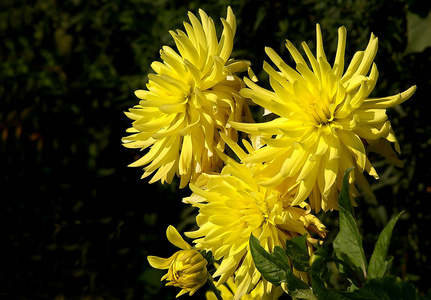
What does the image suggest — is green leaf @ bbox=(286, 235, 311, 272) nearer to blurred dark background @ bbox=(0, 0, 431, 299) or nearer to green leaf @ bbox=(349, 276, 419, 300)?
green leaf @ bbox=(349, 276, 419, 300)

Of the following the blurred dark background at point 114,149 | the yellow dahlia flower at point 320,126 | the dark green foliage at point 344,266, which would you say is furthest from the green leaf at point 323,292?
the blurred dark background at point 114,149

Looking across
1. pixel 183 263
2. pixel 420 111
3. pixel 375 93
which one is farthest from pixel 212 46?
pixel 420 111

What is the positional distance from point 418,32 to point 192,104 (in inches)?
45.0

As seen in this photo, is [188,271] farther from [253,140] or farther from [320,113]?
[320,113]

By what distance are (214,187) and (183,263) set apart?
0.15 m

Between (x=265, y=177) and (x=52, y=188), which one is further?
(x=52, y=188)

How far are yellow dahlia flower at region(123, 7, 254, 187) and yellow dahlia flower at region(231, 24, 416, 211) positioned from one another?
0.34 feet

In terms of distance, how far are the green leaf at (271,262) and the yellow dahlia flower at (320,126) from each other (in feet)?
0.45

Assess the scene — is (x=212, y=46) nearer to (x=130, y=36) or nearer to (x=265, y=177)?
(x=265, y=177)

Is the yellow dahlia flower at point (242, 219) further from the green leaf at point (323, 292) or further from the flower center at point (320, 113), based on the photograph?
the green leaf at point (323, 292)

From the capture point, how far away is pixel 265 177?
0.93 metres

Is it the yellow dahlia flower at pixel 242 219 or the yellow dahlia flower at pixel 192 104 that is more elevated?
the yellow dahlia flower at pixel 192 104

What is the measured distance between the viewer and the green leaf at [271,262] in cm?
75

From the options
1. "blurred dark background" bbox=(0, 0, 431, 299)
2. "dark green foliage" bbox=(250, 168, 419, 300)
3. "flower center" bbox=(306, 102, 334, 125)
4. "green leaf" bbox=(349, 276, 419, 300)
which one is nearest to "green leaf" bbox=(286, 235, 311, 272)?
"dark green foliage" bbox=(250, 168, 419, 300)
